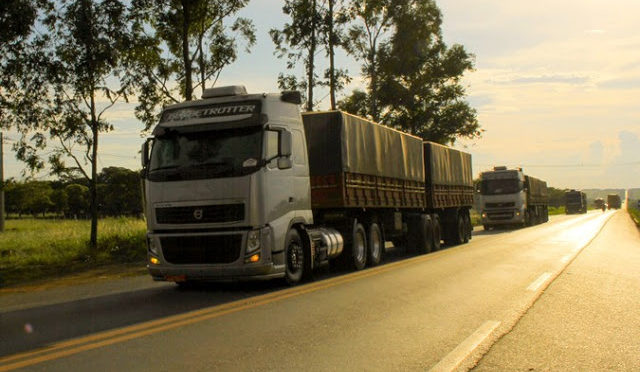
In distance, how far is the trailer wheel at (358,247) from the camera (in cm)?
1420

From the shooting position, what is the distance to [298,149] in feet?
39.5

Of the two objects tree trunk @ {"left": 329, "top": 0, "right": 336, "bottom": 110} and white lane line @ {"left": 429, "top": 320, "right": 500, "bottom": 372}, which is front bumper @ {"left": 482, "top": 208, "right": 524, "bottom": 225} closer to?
tree trunk @ {"left": 329, "top": 0, "right": 336, "bottom": 110}

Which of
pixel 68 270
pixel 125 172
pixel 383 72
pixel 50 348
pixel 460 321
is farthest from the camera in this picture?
pixel 125 172

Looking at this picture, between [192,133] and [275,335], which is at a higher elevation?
[192,133]

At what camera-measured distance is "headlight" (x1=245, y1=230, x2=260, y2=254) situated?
10.3 m

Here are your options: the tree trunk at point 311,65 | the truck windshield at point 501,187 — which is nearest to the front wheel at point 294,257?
the tree trunk at point 311,65

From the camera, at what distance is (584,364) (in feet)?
18.3

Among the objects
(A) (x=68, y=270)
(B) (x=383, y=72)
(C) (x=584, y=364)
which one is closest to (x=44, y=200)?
(B) (x=383, y=72)

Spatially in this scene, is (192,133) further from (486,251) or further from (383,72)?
(383,72)

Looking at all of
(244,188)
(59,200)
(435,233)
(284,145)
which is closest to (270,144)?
(284,145)

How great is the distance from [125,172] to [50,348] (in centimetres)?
6295

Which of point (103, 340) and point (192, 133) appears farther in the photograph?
point (192, 133)

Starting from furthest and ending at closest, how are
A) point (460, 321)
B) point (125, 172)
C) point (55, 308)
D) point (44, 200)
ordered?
point (44, 200) < point (125, 172) < point (55, 308) < point (460, 321)

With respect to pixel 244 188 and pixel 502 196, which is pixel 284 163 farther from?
pixel 502 196
